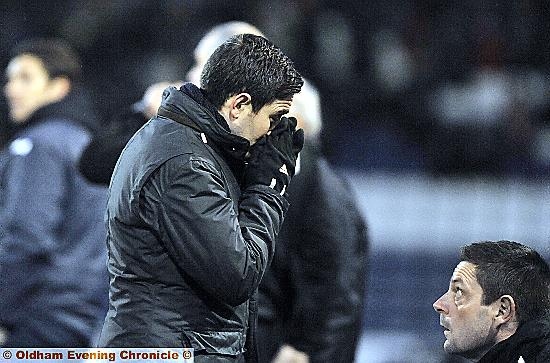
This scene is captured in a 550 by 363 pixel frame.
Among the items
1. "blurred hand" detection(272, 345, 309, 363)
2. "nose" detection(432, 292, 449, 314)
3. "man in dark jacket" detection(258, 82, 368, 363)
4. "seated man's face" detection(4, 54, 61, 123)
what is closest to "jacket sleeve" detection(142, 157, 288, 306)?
"nose" detection(432, 292, 449, 314)

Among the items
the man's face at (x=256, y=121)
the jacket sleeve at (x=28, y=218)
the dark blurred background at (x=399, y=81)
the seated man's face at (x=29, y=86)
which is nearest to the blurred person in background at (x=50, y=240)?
the jacket sleeve at (x=28, y=218)

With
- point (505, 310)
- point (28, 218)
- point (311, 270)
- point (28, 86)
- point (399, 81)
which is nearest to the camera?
point (505, 310)

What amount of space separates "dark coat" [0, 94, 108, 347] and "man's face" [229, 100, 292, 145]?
1.51 meters

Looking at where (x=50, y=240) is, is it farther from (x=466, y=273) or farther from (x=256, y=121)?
(x=466, y=273)

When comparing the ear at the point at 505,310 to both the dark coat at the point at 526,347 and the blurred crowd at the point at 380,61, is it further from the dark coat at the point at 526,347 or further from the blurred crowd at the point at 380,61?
the blurred crowd at the point at 380,61

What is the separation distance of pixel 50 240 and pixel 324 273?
949 millimetres

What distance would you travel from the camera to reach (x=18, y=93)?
4.14 metres

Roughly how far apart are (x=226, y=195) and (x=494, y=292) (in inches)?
24.3

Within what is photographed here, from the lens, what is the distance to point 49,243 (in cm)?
382

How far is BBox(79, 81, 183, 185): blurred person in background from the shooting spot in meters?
3.46

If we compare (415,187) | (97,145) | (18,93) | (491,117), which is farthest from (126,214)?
(491,117)

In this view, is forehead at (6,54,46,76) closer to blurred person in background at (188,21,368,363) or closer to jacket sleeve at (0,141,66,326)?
jacket sleeve at (0,141,66,326)

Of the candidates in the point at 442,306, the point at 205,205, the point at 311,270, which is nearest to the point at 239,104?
the point at 205,205

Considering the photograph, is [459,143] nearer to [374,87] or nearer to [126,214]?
[374,87]
